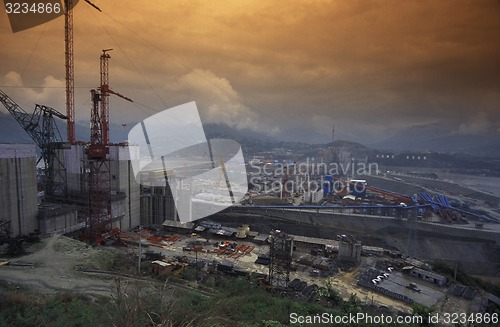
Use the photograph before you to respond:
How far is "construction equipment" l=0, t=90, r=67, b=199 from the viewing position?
12.5m

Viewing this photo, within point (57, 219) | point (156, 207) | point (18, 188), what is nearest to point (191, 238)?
point (156, 207)

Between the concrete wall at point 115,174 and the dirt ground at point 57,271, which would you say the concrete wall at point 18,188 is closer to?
the dirt ground at point 57,271

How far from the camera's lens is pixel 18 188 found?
965 cm

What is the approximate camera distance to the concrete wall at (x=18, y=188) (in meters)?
9.33

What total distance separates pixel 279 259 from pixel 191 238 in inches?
230

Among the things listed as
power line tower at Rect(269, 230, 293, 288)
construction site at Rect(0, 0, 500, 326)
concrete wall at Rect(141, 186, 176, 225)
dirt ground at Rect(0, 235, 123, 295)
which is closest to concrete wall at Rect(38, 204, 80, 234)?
construction site at Rect(0, 0, 500, 326)

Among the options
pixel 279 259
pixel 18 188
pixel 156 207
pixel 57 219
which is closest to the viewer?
pixel 279 259

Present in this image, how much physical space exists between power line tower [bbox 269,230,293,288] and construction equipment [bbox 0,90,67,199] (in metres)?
10.5

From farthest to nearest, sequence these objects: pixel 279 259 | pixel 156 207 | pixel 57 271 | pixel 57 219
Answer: pixel 156 207, pixel 57 219, pixel 279 259, pixel 57 271

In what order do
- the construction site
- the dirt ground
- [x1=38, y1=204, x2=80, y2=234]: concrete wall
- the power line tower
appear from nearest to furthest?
the dirt ground → the construction site → the power line tower → [x1=38, y1=204, x2=80, y2=234]: concrete wall

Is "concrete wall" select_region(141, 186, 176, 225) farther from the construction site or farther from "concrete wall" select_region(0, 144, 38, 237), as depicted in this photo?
"concrete wall" select_region(0, 144, 38, 237)

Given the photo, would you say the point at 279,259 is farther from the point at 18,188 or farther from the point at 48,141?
the point at 48,141

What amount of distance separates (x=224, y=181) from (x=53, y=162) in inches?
532

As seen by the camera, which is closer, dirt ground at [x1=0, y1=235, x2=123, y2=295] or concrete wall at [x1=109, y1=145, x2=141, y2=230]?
dirt ground at [x1=0, y1=235, x2=123, y2=295]
